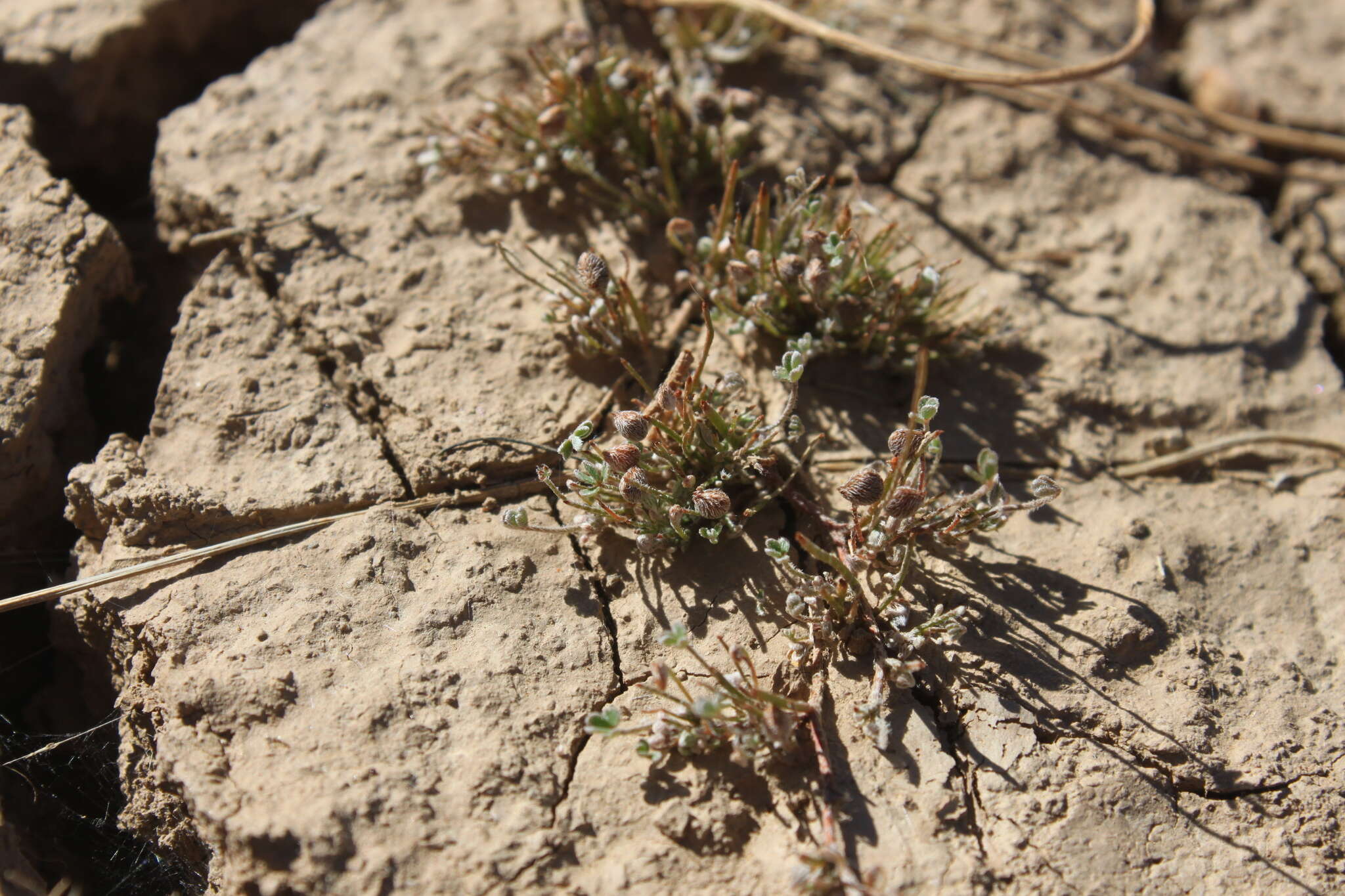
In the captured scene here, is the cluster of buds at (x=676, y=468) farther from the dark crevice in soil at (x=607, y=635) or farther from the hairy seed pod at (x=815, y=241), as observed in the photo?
the hairy seed pod at (x=815, y=241)

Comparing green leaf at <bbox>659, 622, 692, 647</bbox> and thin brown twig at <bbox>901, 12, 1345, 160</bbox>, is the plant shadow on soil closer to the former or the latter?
green leaf at <bbox>659, 622, 692, 647</bbox>

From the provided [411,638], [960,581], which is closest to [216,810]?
[411,638]

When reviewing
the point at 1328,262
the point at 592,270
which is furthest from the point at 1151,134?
the point at 592,270

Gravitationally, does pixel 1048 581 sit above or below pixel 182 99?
below

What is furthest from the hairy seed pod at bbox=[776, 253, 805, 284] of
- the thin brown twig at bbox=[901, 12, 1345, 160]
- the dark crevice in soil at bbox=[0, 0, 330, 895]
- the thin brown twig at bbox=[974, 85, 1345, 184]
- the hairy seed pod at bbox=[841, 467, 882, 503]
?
the dark crevice in soil at bbox=[0, 0, 330, 895]

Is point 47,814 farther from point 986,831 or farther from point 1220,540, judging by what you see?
point 1220,540

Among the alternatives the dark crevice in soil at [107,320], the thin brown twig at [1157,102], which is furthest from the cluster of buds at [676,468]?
the thin brown twig at [1157,102]
